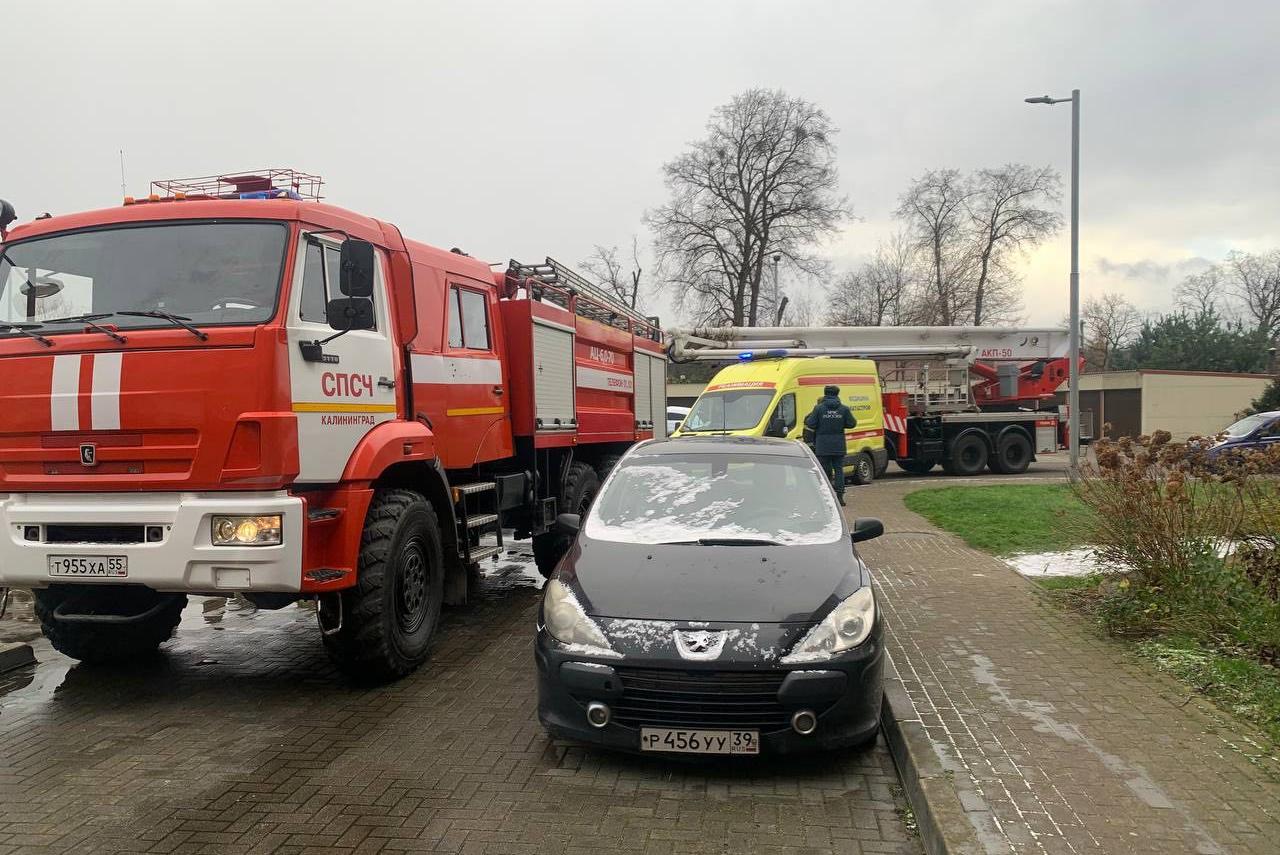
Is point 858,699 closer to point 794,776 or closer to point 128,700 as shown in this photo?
point 794,776

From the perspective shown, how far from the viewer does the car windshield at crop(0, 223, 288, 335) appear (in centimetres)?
479

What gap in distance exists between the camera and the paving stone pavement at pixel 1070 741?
3.27m

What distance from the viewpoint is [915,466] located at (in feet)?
70.8

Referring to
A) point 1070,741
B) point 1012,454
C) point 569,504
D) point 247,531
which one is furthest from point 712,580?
point 1012,454

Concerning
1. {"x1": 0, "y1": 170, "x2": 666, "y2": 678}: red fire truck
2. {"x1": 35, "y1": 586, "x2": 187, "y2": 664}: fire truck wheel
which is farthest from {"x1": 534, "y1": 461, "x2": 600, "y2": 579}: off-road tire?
{"x1": 35, "y1": 586, "x2": 187, "y2": 664}: fire truck wheel

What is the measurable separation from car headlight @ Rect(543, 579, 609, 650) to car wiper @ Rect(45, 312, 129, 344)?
269cm

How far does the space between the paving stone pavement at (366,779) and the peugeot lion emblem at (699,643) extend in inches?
25.5

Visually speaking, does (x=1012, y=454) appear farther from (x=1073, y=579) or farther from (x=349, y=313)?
(x=349, y=313)

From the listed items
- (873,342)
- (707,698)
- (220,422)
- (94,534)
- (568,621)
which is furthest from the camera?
(873,342)

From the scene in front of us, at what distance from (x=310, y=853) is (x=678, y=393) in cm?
3810

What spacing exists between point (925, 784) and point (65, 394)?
4774mm

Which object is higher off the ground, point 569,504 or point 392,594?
point 569,504

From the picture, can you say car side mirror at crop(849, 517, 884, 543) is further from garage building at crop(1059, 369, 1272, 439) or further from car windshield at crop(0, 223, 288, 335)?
garage building at crop(1059, 369, 1272, 439)

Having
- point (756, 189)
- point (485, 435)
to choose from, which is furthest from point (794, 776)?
point (756, 189)
